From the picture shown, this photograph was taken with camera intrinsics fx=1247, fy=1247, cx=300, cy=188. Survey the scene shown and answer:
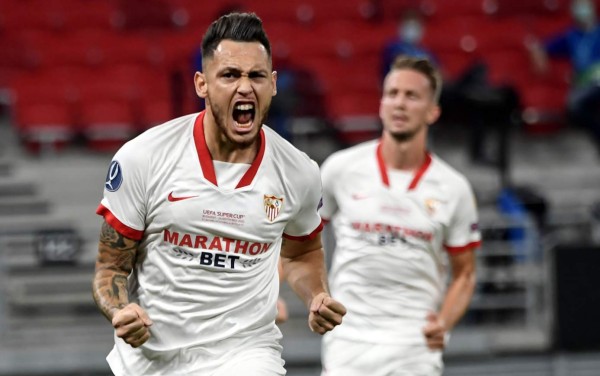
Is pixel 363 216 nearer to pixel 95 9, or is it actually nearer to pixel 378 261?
pixel 378 261

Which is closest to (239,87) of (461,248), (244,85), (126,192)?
(244,85)

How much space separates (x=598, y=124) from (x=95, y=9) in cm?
503

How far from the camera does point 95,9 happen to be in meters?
12.4

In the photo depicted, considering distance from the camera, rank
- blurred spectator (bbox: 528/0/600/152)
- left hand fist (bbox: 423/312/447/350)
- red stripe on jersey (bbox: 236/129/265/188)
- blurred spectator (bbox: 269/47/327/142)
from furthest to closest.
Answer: blurred spectator (bbox: 528/0/600/152)
blurred spectator (bbox: 269/47/327/142)
left hand fist (bbox: 423/312/447/350)
red stripe on jersey (bbox: 236/129/265/188)

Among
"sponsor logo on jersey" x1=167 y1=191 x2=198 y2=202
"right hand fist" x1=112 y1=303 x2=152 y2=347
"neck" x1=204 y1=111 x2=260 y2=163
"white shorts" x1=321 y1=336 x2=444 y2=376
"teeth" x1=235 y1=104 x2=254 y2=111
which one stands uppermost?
"teeth" x1=235 y1=104 x2=254 y2=111

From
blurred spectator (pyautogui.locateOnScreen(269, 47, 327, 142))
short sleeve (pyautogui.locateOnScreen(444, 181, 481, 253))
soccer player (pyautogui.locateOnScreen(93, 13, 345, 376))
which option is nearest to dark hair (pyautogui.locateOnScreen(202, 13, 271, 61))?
soccer player (pyautogui.locateOnScreen(93, 13, 345, 376))

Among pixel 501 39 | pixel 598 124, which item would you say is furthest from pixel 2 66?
pixel 598 124

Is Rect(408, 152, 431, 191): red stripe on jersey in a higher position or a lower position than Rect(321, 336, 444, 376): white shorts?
higher

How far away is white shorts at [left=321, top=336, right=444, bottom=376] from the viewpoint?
226 inches

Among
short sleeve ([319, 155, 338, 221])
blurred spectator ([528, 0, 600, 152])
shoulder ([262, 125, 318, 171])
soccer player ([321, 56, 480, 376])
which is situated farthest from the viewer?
blurred spectator ([528, 0, 600, 152])

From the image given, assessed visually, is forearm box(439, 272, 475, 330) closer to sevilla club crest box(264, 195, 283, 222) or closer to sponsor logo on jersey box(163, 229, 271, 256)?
sevilla club crest box(264, 195, 283, 222)

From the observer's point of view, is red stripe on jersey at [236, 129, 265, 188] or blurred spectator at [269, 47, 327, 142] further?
blurred spectator at [269, 47, 327, 142]

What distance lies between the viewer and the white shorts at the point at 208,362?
13.6ft

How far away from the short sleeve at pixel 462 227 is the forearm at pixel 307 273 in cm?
140
